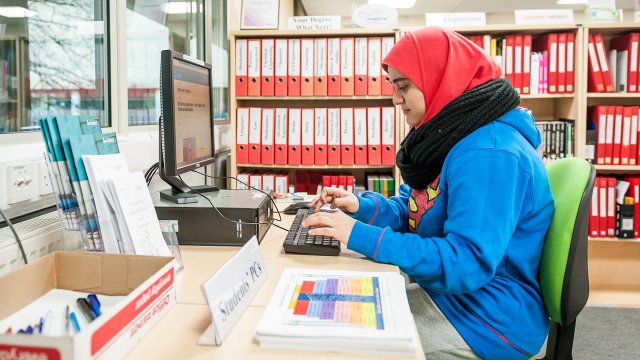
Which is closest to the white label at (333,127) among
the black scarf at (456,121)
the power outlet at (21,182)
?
the black scarf at (456,121)

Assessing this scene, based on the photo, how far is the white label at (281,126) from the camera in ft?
9.32

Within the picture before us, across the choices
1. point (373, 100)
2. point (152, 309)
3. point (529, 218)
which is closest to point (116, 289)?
point (152, 309)

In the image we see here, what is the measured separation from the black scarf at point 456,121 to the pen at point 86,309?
79 cm

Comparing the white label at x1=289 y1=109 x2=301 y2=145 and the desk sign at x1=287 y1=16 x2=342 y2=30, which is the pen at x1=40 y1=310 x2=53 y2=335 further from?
the desk sign at x1=287 y1=16 x2=342 y2=30

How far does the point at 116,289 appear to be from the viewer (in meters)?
0.83

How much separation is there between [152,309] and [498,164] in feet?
2.31

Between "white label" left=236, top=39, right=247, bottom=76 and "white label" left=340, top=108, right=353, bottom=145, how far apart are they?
0.63 metres

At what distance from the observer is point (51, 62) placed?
66.1 inches

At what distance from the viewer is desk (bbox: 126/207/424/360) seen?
26.4 inches

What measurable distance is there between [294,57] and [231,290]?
2224 mm

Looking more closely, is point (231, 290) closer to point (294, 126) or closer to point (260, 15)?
point (294, 126)

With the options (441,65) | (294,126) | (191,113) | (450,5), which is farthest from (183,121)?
(450,5)

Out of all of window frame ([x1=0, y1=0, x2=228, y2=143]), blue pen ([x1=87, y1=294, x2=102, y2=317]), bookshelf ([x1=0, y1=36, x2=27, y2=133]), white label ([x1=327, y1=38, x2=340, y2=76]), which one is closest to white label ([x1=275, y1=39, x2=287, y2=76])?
white label ([x1=327, y1=38, x2=340, y2=76])

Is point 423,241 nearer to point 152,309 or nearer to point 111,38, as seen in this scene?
point 152,309
